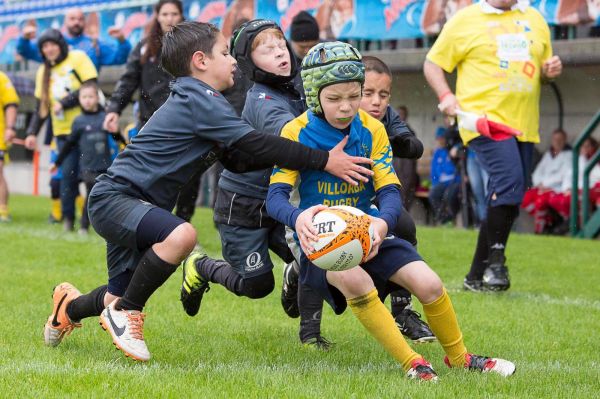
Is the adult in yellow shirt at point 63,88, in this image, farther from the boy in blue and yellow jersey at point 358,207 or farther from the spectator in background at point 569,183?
the boy in blue and yellow jersey at point 358,207

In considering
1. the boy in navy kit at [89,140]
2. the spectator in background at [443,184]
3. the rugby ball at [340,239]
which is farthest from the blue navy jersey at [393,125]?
the spectator in background at [443,184]

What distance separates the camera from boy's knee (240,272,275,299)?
19.5 ft

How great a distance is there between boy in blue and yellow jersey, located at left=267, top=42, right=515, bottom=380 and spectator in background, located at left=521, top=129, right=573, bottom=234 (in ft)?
32.2

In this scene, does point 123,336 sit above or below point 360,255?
below

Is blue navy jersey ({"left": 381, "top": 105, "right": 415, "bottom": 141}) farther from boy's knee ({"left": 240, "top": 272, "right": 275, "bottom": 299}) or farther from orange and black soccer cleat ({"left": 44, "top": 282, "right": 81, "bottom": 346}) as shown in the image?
orange and black soccer cleat ({"left": 44, "top": 282, "right": 81, "bottom": 346})

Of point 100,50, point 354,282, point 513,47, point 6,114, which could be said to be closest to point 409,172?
point 100,50

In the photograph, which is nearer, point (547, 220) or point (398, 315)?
point (398, 315)

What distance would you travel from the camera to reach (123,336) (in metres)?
5.03

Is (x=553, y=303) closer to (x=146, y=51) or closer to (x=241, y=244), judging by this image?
(x=241, y=244)

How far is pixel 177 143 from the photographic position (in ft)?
17.0

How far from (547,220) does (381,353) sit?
9.62 meters

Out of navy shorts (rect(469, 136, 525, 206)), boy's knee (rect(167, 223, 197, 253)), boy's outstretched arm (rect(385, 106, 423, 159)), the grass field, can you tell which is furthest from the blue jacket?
boy's knee (rect(167, 223, 197, 253))

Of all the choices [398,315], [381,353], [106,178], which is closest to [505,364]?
[381,353]

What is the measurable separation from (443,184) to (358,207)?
439 inches
